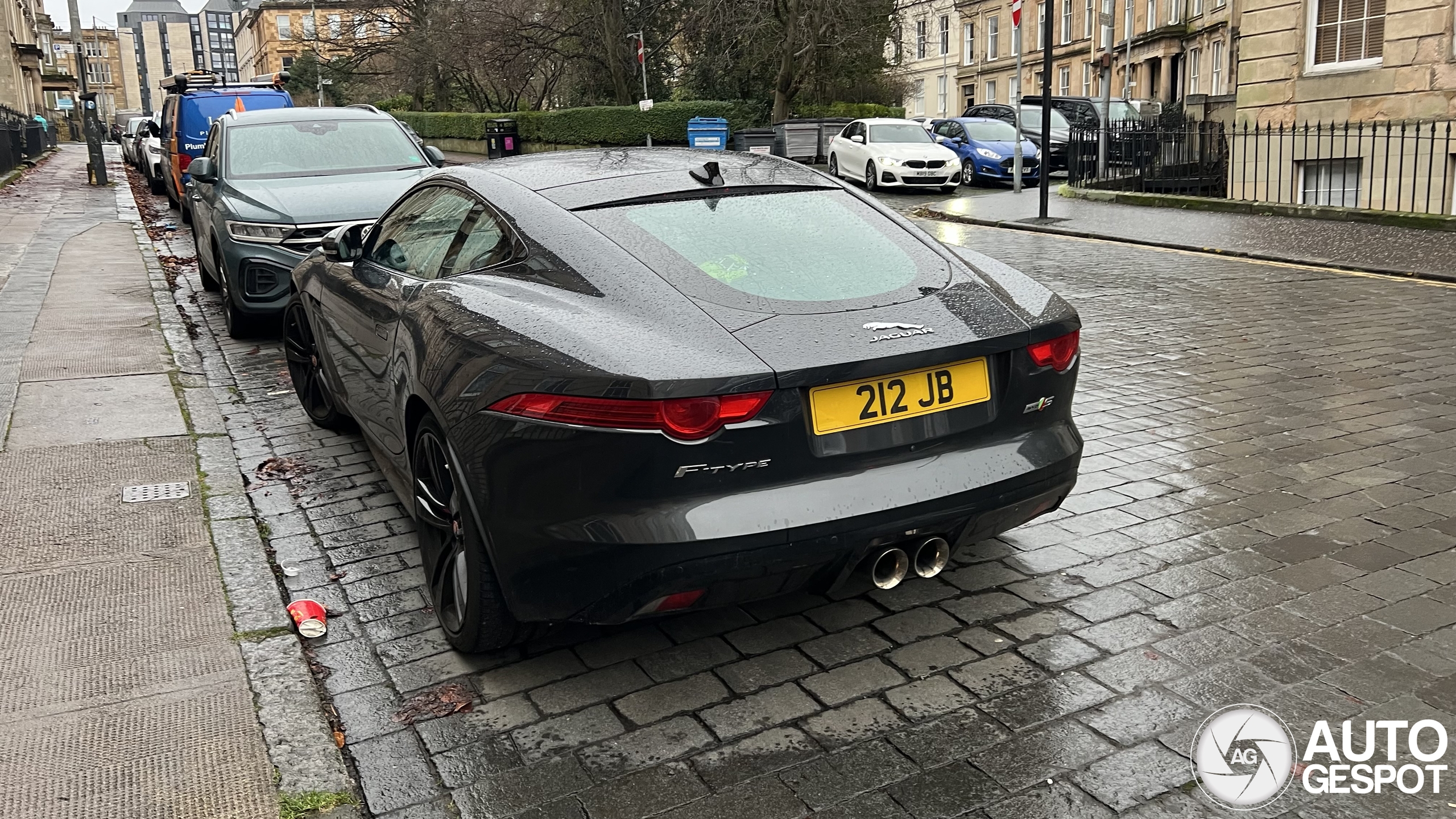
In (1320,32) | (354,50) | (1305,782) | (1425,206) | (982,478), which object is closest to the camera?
(1305,782)

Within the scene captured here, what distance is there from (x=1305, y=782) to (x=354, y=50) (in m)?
59.5

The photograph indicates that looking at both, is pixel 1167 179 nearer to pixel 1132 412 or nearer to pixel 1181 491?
pixel 1132 412

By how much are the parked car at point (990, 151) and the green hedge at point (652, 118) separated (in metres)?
12.1

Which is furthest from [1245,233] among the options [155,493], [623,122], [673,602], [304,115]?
[623,122]

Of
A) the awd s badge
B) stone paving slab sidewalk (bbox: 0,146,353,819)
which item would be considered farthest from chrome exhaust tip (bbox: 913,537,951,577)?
stone paving slab sidewalk (bbox: 0,146,353,819)

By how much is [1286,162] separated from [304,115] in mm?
15417

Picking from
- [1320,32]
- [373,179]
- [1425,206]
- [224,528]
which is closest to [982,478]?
[224,528]

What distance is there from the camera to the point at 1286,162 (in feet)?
63.8

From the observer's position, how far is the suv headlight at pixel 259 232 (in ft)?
29.0

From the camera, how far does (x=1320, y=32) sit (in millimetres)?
18859

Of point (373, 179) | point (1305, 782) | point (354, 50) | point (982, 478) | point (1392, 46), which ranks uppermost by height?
point (354, 50)

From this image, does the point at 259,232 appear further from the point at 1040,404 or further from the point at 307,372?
the point at 1040,404

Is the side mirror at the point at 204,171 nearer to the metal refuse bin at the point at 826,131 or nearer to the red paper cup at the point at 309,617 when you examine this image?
the red paper cup at the point at 309,617

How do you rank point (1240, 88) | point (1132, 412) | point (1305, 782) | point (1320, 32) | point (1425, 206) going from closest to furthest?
point (1305, 782) → point (1132, 412) → point (1425, 206) → point (1320, 32) → point (1240, 88)
